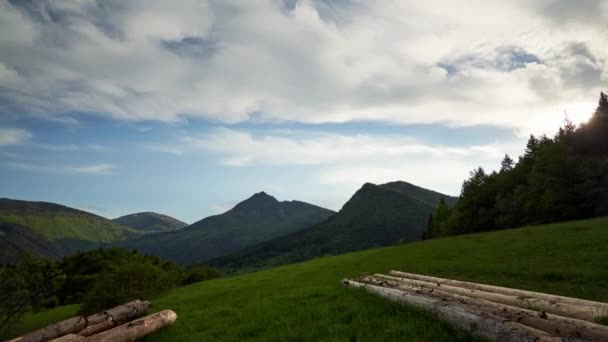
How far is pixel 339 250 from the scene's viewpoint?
17775 cm

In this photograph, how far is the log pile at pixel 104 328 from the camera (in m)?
11.3

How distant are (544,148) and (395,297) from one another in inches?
2329

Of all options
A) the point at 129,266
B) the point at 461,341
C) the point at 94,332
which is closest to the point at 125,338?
the point at 94,332

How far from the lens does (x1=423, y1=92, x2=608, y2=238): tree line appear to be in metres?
48.8

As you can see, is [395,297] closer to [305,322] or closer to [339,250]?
[305,322]

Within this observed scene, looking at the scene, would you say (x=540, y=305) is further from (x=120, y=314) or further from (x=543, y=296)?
(x=120, y=314)

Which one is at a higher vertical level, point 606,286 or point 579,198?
point 579,198

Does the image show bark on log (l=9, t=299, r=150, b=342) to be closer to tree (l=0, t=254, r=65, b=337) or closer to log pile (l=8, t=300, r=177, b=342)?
log pile (l=8, t=300, r=177, b=342)

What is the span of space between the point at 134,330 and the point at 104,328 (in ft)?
8.02

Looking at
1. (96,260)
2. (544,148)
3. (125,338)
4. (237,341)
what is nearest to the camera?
(237,341)

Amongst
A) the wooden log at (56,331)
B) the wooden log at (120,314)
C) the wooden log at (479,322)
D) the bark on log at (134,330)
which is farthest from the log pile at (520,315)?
the wooden log at (56,331)

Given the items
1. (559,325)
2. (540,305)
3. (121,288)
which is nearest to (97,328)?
(121,288)

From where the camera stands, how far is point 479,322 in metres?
7.73

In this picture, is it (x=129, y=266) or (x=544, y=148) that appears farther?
(x=544, y=148)
